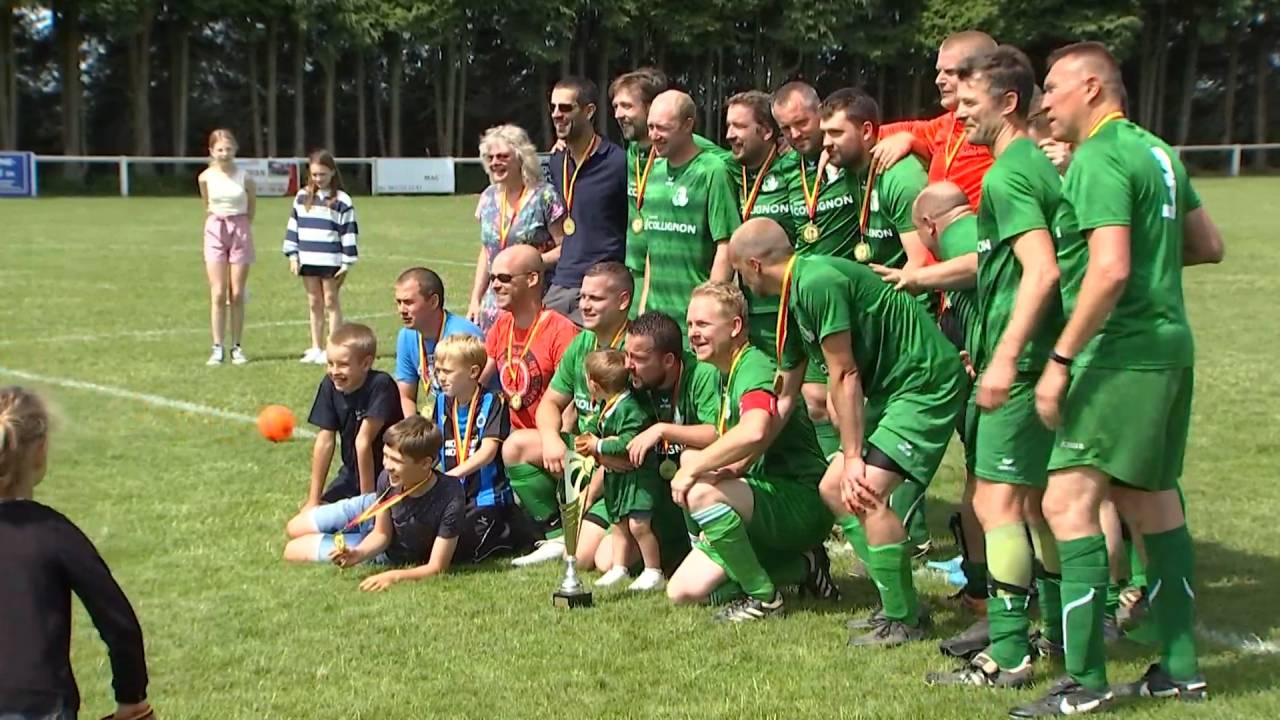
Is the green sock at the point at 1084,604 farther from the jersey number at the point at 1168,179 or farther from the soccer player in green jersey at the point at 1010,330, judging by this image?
the jersey number at the point at 1168,179

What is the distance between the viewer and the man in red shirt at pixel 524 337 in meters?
7.08

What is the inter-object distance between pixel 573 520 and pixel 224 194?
7979mm

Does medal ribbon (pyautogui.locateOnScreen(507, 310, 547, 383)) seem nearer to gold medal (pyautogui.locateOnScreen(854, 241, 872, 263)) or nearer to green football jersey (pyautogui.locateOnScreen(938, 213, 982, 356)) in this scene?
gold medal (pyautogui.locateOnScreen(854, 241, 872, 263))

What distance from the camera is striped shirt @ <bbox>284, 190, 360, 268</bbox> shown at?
1263cm

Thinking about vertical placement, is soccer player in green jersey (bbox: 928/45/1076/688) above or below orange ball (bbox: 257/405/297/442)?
above

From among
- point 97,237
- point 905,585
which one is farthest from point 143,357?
point 97,237

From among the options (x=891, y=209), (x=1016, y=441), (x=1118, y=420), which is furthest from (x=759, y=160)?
(x=1118, y=420)

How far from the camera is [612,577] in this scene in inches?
254

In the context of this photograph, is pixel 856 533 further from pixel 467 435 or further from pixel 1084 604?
pixel 467 435

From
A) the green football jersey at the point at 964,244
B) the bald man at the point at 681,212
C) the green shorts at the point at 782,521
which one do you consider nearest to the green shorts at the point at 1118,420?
the green football jersey at the point at 964,244

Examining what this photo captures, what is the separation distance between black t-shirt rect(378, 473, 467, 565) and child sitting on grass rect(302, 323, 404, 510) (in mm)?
564

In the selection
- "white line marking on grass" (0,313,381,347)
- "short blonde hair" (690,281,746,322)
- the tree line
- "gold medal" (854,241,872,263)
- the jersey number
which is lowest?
"white line marking on grass" (0,313,381,347)

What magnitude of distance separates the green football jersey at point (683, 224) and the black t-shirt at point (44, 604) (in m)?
4.04

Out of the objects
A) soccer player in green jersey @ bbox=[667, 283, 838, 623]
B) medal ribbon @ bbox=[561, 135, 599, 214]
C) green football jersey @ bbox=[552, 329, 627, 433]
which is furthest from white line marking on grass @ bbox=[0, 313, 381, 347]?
soccer player in green jersey @ bbox=[667, 283, 838, 623]
